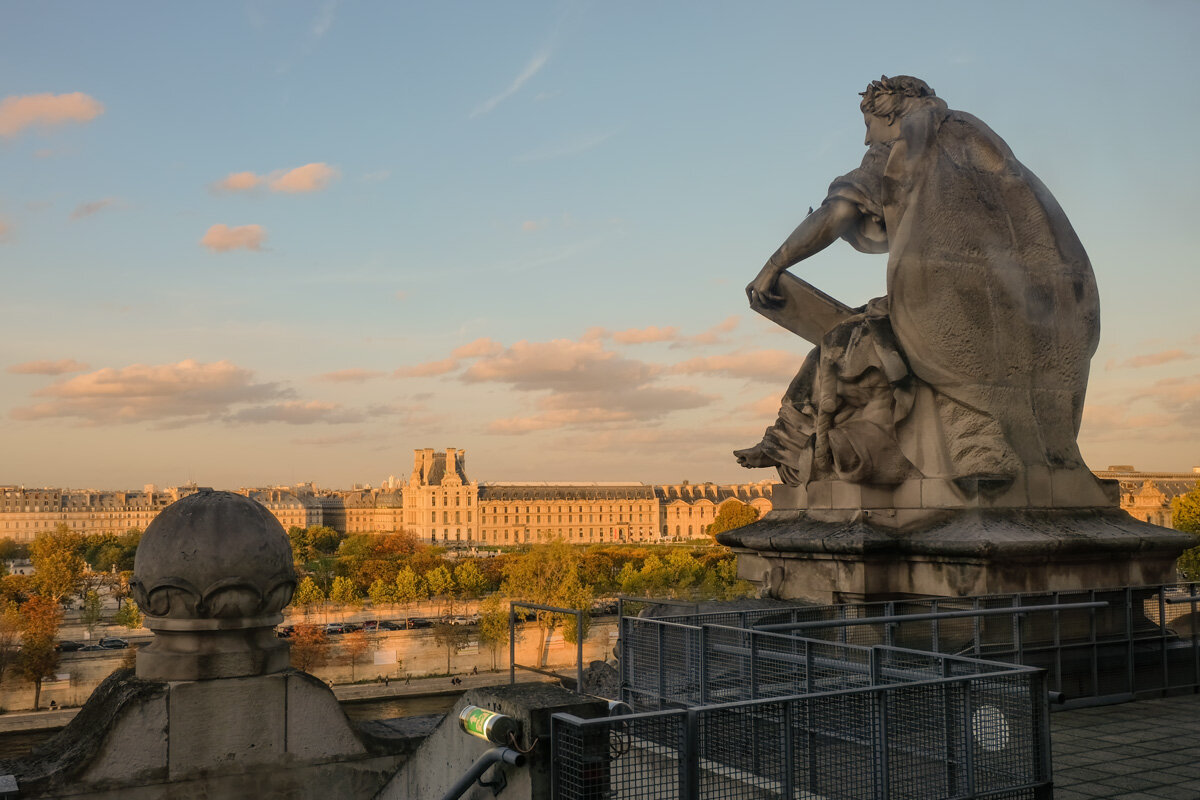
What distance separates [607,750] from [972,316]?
19.7 ft

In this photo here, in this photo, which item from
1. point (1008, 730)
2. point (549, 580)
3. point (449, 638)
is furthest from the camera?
point (549, 580)

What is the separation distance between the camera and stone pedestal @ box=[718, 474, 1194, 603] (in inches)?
323

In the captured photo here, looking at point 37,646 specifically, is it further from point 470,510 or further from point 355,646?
point 470,510

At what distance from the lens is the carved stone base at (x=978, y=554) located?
8.17 meters

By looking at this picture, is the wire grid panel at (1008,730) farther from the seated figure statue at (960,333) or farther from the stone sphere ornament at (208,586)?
the seated figure statue at (960,333)

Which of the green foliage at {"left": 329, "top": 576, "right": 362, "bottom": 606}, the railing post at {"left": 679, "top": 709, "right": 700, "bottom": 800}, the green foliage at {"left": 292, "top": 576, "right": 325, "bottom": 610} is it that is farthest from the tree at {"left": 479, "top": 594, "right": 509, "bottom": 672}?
the railing post at {"left": 679, "top": 709, "right": 700, "bottom": 800}

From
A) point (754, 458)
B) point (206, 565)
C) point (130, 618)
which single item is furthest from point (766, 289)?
point (130, 618)

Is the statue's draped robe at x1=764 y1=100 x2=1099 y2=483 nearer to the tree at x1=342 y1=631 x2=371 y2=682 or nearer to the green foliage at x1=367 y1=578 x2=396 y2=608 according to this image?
the tree at x1=342 y1=631 x2=371 y2=682

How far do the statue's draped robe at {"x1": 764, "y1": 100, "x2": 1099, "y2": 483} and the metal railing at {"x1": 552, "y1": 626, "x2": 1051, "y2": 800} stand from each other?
3.98 meters

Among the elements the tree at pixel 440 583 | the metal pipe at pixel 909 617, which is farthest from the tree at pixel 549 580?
the metal pipe at pixel 909 617

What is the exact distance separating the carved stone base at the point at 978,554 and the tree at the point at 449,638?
208 ft

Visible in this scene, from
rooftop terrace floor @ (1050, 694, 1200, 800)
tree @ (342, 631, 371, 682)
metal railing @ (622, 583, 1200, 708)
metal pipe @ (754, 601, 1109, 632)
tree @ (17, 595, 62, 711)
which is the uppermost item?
metal pipe @ (754, 601, 1109, 632)

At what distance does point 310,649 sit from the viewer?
6550 centimetres

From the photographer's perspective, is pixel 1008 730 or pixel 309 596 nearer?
pixel 1008 730
